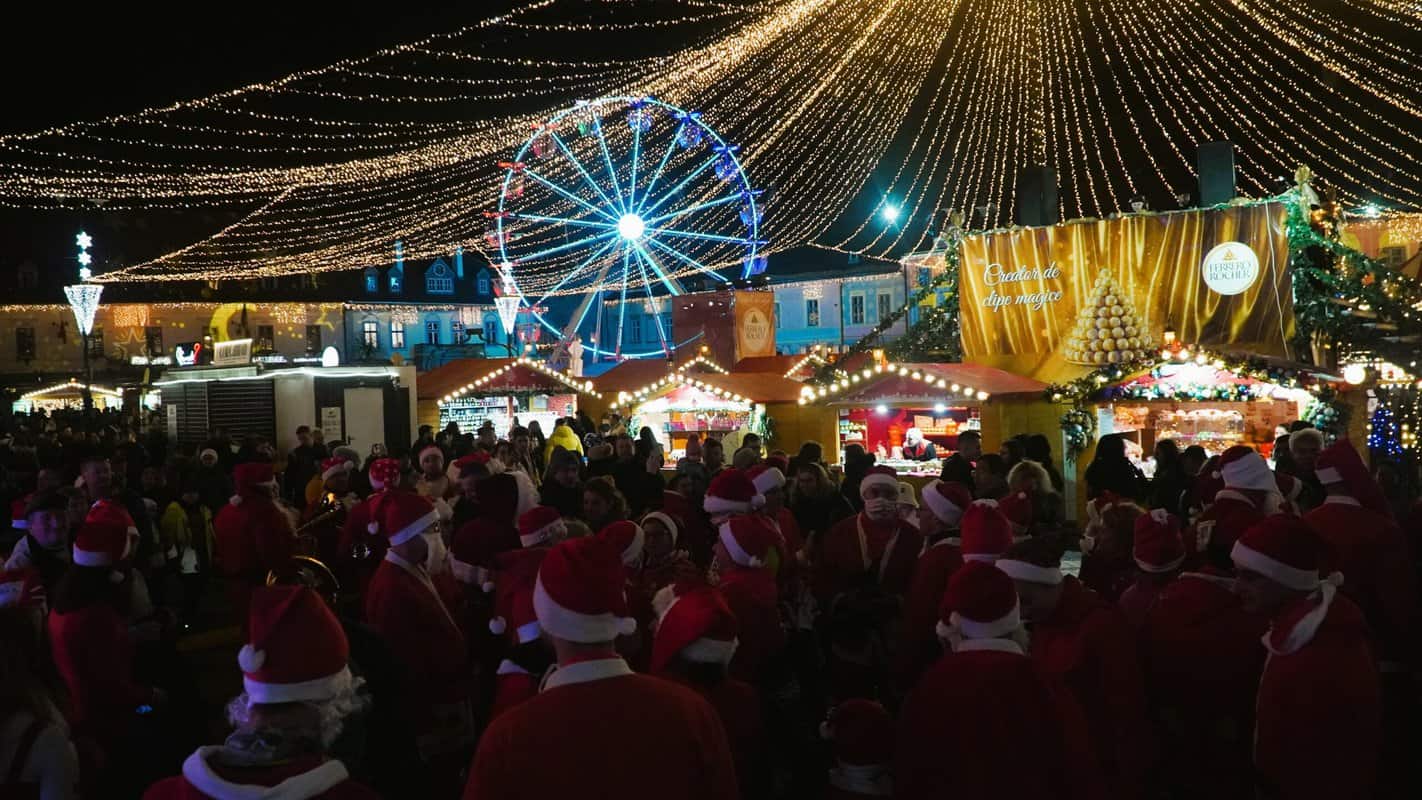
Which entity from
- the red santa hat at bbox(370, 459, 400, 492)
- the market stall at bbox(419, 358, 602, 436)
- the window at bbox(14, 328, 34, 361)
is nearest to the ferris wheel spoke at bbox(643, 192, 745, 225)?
the market stall at bbox(419, 358, 602, 436)

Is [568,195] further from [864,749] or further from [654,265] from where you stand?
[864,749]

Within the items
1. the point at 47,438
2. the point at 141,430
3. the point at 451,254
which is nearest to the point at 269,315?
the point at 451,254

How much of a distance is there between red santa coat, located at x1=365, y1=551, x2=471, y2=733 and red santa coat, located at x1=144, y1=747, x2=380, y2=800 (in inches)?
97.2

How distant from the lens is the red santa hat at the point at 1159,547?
5.17m

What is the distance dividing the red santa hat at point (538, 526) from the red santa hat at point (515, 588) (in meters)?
0.12

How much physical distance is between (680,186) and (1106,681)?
2614cm

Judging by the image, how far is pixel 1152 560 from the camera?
518 centimetres

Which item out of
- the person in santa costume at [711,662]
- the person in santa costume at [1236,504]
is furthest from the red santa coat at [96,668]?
the person in santa costume at [1236,504]

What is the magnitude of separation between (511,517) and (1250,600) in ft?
11.7

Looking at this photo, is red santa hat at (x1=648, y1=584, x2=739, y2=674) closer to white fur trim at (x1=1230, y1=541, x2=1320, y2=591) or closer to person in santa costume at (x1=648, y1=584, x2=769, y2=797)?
person in santa costume at (x1=648, y1=584, x2=769, y2=797)

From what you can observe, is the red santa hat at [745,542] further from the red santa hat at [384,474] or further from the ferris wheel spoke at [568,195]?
the ferris wheel spoke at [568,195]

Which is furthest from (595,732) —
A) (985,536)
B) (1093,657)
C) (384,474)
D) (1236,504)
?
(384,474)

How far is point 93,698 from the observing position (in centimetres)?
464

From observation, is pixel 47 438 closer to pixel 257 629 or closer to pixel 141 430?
pixel 141 430
